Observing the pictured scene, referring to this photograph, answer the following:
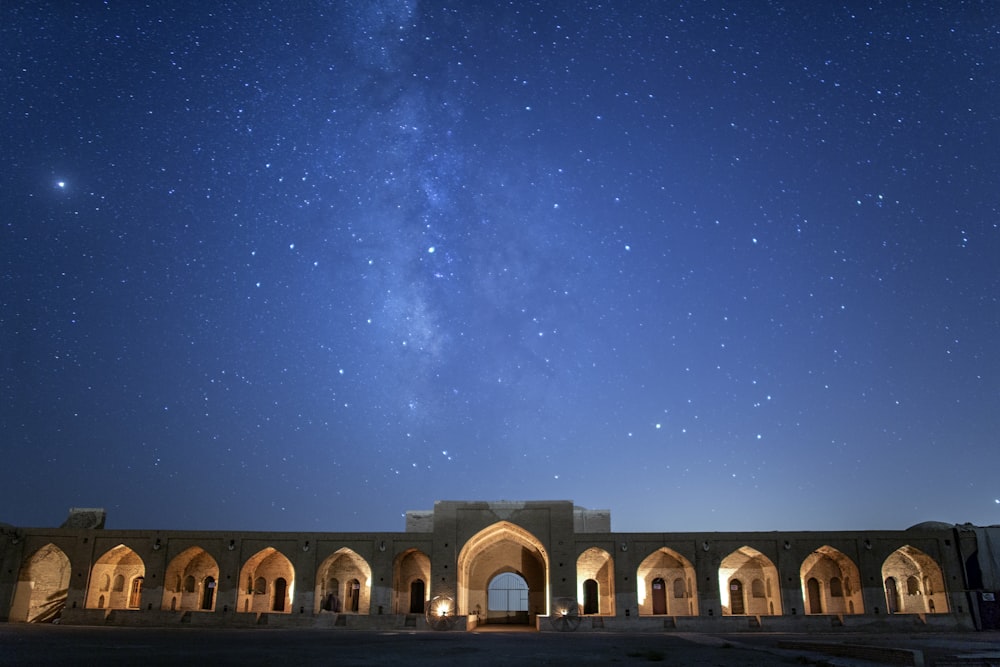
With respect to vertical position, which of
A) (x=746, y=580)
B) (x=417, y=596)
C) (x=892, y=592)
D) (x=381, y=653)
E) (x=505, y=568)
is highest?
(x=505, y=568)

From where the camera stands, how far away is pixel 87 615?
1336 inches

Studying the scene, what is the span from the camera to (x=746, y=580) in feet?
132

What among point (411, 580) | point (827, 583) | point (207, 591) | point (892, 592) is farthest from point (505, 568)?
point (892, 592)

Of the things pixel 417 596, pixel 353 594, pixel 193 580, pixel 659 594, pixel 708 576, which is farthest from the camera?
pixel 353 594

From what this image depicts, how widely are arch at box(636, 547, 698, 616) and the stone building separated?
71 millimetres

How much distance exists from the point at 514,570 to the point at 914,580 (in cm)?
2104

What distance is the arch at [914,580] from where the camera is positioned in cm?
3625

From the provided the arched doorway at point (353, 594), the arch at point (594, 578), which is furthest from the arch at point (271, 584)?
the arch at point (594, 578)

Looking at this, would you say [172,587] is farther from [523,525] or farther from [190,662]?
[190,662]

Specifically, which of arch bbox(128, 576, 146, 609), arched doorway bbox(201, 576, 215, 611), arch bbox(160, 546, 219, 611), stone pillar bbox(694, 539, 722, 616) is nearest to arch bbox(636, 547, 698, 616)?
stone pillar bbox(694, 539, 722, 616)

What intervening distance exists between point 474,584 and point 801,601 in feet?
56.3

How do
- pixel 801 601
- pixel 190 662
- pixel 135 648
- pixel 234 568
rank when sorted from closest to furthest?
pixel 190 662 → pixel 135 648 → pixel 801 601 → pixel 234 568

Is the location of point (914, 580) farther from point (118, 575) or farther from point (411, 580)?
point (118, 575)

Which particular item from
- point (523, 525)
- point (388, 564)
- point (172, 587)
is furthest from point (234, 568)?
point (523, 525)
